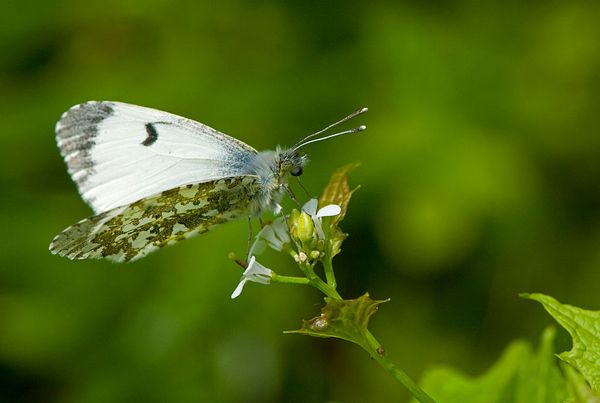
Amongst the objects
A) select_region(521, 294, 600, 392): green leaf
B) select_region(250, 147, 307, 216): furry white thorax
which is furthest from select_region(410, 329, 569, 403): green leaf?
select_region(250, 147, 307, 216): furry white thorax

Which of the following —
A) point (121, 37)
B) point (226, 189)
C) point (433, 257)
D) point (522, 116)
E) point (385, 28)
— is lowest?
point (433, 257)

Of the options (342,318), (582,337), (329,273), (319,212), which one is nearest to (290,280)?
(329,273)

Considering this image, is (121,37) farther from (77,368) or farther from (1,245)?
(77,368)

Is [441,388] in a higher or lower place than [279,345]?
higher

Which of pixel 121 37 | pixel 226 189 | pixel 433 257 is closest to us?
pixel 226 189

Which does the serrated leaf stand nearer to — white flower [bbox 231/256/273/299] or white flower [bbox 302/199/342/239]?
white flower [bbox 302/199/342/239]

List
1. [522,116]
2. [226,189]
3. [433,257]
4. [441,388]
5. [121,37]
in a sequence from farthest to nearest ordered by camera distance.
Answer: [121,37] < [522,116] < [433,257] < [226,189] < [441,388]

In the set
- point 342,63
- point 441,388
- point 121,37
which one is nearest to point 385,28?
point 342,63

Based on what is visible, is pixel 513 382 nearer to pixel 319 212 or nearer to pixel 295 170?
pixel 319 212
